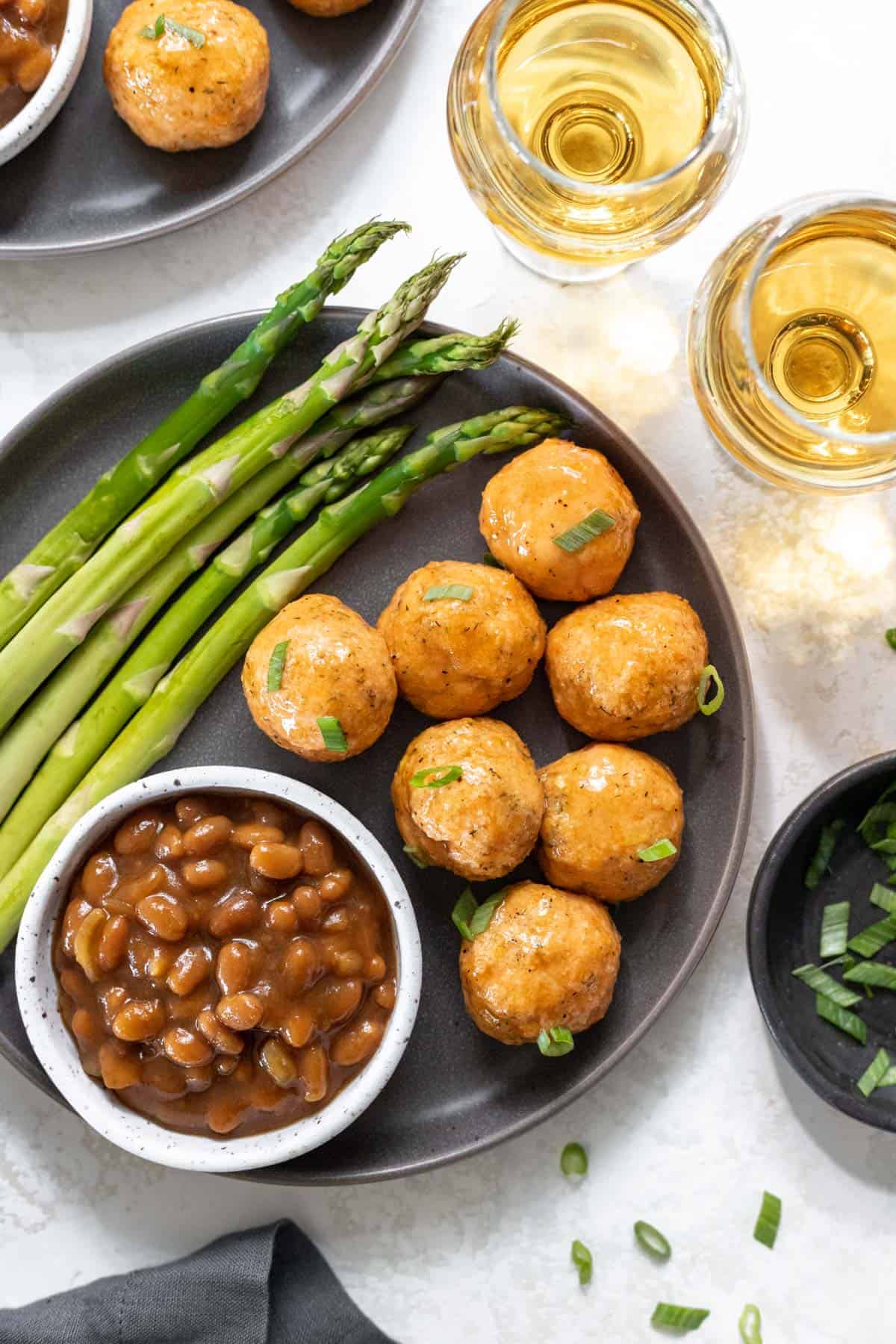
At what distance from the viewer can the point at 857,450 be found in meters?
2.40

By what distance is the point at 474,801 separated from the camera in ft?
7.81

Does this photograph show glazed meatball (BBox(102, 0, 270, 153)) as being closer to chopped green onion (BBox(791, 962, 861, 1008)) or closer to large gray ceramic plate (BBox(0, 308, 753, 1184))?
large gray ceramic plate (BBox(0, 308, 753, 1184))

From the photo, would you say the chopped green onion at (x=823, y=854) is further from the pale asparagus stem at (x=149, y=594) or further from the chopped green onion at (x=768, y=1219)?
the pale asparagus stem at (x=149, y=594)

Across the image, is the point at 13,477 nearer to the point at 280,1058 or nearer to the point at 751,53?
the point at 280,1058

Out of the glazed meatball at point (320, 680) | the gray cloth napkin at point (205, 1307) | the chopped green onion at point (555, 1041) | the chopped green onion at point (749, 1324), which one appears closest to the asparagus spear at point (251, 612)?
the glazed meatball at point (320, 680)

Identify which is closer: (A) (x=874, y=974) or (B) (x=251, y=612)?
(B) (x=251, y=612)

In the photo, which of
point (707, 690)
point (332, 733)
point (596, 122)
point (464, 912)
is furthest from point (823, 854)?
point (596, 122)

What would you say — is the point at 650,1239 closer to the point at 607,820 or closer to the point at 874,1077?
the point at 874,1077

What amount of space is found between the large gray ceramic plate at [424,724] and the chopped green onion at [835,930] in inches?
12.0

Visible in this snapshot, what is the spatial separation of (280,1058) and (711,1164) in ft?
4.04

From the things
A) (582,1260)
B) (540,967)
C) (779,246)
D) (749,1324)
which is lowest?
(749,1324)

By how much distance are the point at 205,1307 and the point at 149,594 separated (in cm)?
167

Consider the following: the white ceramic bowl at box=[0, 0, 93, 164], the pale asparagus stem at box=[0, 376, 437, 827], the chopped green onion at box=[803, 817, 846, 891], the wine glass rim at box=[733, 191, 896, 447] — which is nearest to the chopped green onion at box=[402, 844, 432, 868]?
the pale asparagus stem at box=[0, 376, 437, 827]

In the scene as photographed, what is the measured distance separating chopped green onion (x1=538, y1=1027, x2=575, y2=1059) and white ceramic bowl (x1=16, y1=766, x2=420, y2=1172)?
0.97 feet
